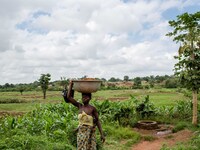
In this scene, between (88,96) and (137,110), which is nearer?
(88,96)

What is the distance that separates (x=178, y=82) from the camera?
10.4m

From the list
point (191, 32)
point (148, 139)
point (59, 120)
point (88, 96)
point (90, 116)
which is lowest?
point (148, 139)

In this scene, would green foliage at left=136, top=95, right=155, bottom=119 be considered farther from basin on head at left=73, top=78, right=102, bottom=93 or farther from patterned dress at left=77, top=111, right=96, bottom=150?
basin on head at left=73, top=78, right=102, bottom=93

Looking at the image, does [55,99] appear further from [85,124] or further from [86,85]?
[86,85]

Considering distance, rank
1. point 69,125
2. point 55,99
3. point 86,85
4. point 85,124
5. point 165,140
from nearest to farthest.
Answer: point 86,85 < point 85,124 < point 69,125 < point 165,140 < point 55,99

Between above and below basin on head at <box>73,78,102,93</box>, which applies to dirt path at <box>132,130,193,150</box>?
below

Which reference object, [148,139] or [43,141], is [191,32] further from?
[43,141]

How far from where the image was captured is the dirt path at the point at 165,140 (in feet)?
25.9

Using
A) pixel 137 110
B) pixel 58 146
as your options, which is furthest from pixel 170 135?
pixel 58 146

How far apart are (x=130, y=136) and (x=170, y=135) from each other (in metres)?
1.33

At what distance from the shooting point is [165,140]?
8.58 metres

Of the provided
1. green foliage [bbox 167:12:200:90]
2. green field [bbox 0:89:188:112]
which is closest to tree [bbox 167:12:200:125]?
green foliage [bbox 167:12:200:90]

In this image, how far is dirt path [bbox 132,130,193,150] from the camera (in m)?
7.91

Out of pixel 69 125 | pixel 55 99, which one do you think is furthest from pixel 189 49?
pixel 55 99
